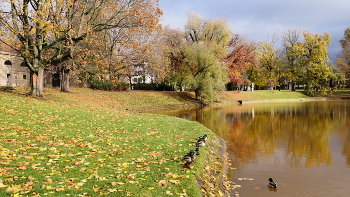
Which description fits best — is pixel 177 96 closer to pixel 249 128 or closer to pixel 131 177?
pixel 249 128

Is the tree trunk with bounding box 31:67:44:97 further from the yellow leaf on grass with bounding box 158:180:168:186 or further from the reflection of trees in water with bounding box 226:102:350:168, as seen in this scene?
the yellow leaf on grass with bounding box 158:180:168:186

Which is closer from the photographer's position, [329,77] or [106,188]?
[106,188]

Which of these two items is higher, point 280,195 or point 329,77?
A: point 329,77

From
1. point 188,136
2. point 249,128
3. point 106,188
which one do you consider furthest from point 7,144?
point 249,128

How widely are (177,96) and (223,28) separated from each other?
15.2 meters

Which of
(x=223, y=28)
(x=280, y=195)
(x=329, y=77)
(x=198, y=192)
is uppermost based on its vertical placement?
(x=223, y=28)

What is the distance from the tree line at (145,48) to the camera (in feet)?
63.8

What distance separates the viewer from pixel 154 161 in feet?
27.4

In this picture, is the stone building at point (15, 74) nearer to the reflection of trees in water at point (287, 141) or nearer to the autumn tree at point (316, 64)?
the reflection of trees in water at point (287, 141)

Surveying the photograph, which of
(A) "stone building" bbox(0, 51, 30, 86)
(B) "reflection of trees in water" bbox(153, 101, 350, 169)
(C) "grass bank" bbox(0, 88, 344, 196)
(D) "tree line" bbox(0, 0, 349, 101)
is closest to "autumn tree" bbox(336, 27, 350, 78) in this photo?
(D) "tree line" bbox(0, 0, 349, 101)

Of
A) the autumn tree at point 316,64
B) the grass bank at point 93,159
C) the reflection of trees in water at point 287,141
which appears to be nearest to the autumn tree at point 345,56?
the autumn tree at point 316,64

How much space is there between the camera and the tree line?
1945 cm

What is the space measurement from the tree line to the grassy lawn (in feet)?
24.5

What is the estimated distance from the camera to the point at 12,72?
4525 cm
